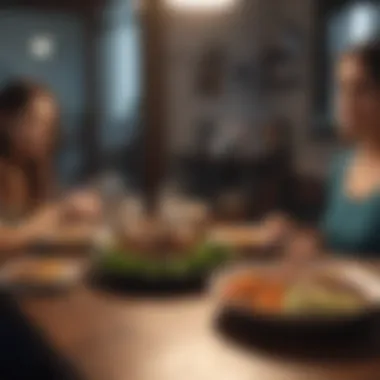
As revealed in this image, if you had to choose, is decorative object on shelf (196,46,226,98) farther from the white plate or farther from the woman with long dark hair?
the white plate

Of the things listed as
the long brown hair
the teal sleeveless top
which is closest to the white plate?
the long brown hair

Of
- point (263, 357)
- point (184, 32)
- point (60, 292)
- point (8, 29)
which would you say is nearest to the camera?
point (263, 357)

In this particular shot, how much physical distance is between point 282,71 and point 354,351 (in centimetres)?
74

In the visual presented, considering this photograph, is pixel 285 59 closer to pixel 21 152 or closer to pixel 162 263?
pixel 21 152

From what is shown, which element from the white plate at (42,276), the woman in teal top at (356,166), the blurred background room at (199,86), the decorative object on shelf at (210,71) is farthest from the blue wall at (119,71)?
the white plate at (42,276)

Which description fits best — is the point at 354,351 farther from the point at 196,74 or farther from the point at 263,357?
the point at 196,74

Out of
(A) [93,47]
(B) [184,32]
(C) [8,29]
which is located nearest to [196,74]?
(B) [184,32]

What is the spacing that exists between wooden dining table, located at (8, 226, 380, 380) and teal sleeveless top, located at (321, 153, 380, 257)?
0.39 m

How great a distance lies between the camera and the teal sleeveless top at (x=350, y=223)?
1122 mm

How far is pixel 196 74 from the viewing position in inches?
52.1

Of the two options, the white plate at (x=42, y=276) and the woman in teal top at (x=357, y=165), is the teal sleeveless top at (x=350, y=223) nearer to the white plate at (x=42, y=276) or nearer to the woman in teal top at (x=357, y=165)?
the woman in teal top at (x=357, y=165)

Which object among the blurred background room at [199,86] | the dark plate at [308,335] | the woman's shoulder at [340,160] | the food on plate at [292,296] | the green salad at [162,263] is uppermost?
the blurred background room at [199,86]

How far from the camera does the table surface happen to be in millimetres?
617

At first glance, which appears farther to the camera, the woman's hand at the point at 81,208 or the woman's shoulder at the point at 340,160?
the woman's shoulder at the point at 340,160
